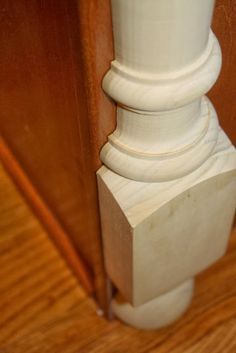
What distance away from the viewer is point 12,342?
925 mm

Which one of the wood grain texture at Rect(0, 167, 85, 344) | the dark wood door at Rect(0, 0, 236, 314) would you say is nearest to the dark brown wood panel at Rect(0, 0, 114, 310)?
the dark wood door at Rect(0, 0, 236, 314)

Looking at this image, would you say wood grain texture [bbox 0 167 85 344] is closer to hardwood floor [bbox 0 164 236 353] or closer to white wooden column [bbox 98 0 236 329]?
hardwood floor [bbox 0 164 236 353]

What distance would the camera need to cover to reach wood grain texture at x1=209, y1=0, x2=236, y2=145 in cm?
53

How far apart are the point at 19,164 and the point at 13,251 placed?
18cm

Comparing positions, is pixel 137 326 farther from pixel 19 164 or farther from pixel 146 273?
pixel 19 164

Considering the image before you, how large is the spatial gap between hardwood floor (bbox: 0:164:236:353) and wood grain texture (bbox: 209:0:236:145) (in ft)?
1.16

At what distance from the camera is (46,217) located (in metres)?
1.04

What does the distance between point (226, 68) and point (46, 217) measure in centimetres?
55

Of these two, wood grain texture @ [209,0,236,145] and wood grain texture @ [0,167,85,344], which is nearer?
wood grain texture @ [209,0,236,145]

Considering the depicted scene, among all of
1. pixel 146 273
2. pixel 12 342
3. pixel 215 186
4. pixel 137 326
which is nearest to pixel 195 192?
pixel 215 186

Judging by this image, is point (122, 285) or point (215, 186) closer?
point (215, 186)

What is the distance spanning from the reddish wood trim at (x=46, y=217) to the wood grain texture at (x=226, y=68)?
0.40 metres

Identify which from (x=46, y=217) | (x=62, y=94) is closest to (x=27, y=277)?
(x=46, y=217)

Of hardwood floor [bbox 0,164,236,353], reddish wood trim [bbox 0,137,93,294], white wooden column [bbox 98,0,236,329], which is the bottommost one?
hardwood floor [bbox 0,164,236,353]
